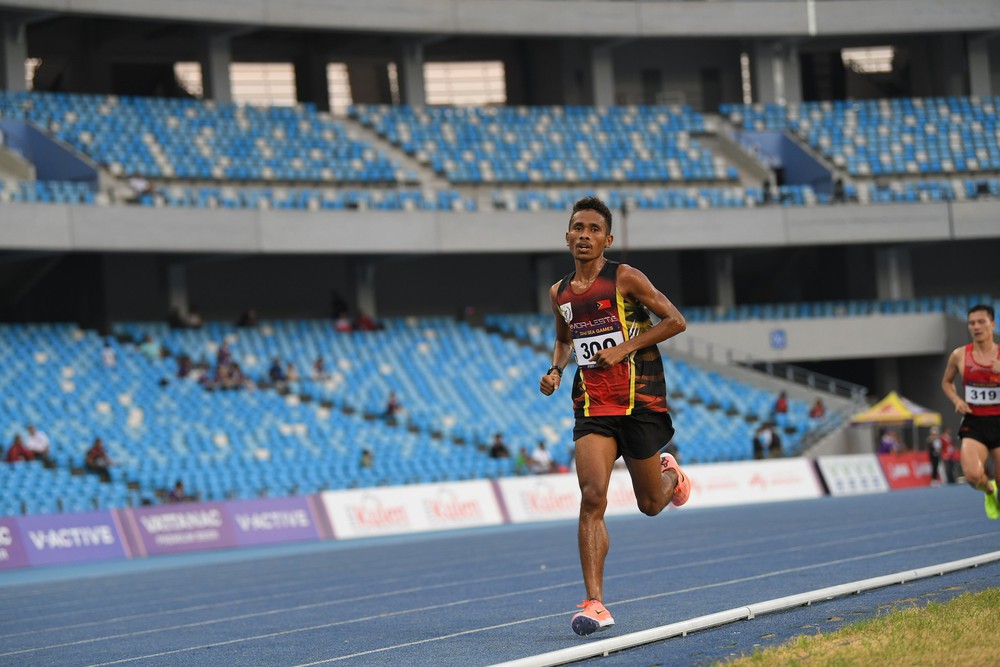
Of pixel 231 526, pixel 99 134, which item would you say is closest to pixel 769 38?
pixel 99 134

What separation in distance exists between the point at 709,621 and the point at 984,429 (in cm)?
627

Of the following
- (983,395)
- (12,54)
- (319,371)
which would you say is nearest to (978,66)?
(319,371)

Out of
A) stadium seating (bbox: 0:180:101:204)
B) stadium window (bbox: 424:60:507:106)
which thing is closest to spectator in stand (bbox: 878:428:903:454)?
stadium window (bbox: 424:60:507:106)

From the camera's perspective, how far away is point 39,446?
29.0 metres

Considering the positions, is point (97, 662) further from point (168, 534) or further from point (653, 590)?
point (168, 534)

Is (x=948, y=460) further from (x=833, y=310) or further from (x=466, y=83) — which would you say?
(x=466, y=83)

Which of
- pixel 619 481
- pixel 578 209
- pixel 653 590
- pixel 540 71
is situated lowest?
pixel 619 481

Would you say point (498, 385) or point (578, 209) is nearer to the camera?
point (578, 209)

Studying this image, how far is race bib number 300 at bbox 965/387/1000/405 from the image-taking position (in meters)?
13.9

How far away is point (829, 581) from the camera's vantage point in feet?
38.7

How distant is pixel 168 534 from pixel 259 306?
58.7 feet

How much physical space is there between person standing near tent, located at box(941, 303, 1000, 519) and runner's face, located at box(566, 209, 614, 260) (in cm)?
616

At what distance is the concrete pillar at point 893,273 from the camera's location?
47.6 meters

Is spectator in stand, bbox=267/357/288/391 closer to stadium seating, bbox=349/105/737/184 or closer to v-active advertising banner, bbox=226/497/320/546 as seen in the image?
v-active advertising banner, bbox=226/497/320/546
